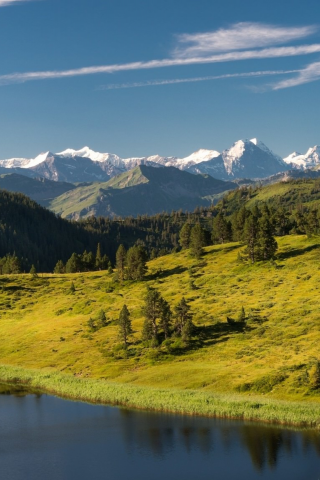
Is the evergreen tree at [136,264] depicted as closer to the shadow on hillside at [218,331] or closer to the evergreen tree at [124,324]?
the evergreen tree at [124,324]

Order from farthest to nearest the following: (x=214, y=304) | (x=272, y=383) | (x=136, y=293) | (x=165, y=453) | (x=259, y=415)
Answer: (x=136, y=293)
(x=214, y=304)
(x=272, y=383)
(x=259, y=415)
(x=165, y=453)

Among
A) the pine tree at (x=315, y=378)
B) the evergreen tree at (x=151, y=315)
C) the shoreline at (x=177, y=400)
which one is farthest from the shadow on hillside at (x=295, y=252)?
the shoreline at (x=177, y=400)

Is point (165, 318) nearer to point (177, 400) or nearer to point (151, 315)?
point (151, 315)

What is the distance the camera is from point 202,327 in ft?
364

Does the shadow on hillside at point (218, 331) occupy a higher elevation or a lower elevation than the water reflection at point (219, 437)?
higher

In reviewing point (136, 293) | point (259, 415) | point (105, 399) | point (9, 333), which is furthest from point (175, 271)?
point (259, 415)

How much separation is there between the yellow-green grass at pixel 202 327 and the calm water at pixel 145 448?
417 inches

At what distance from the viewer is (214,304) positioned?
127m

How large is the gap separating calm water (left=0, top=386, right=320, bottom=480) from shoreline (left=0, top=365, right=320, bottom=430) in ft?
7.14

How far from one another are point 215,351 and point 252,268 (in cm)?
5698

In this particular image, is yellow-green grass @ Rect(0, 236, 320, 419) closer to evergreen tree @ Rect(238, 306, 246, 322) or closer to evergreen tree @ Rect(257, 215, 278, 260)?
evergreen tree @ Rect(238, 306, 246, 322)

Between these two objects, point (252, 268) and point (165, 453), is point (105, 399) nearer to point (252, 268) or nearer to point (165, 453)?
point (165, 453)

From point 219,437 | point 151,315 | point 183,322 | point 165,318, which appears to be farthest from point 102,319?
point 219,437

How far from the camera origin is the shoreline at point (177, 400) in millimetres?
71500
